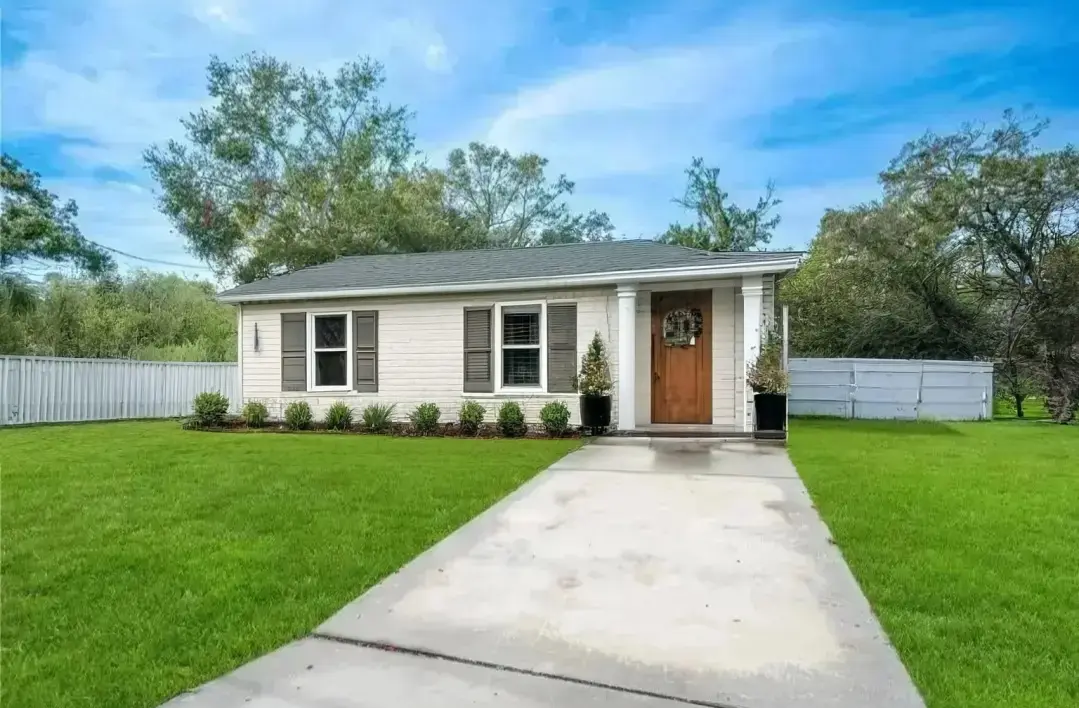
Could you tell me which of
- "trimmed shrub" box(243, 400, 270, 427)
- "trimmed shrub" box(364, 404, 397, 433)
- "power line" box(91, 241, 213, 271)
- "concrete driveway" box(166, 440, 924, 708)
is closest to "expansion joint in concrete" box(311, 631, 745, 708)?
"concrete driveway" box(166, 440, 924, 708)

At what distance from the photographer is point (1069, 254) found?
587 inches

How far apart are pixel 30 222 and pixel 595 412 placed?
16.4 m

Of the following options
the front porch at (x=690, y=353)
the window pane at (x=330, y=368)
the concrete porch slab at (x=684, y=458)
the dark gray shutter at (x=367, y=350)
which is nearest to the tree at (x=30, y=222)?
the window pane at (x=330, y=368)

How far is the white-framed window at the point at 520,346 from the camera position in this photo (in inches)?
388

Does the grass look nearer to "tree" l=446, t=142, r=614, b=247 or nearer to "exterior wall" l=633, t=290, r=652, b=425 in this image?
"exterior wall" l=633, t=290, r=652, b=425

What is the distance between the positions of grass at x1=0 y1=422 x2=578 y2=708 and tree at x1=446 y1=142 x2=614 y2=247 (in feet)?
74.9

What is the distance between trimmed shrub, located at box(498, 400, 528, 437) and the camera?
9.37 meters

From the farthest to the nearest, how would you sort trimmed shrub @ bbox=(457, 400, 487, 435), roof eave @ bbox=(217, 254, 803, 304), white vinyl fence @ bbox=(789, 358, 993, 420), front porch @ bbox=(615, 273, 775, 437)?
1. white vinyl fence @ bbox=(789, 358, 993, 420)
2. trimmed shrub @ bbox=(457, 400, 487, 435)
3. front porch @ bbox=(615, 273, 775, 437)
4. roof eave @ bbox=(217, 254, 803, 304)

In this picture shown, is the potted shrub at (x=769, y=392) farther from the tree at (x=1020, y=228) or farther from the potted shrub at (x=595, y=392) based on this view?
the tree at (x=1020, y=228)

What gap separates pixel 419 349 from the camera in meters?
10.4

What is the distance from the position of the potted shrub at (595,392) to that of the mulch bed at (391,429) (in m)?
0.32

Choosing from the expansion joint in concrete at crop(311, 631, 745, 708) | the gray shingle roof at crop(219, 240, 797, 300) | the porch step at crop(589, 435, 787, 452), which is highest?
the gray shingle roof at crop(219, 240, 797, 300)

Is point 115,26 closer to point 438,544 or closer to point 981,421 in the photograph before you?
point 438,544

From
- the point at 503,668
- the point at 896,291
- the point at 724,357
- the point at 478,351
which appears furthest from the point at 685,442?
the point at 896,291
